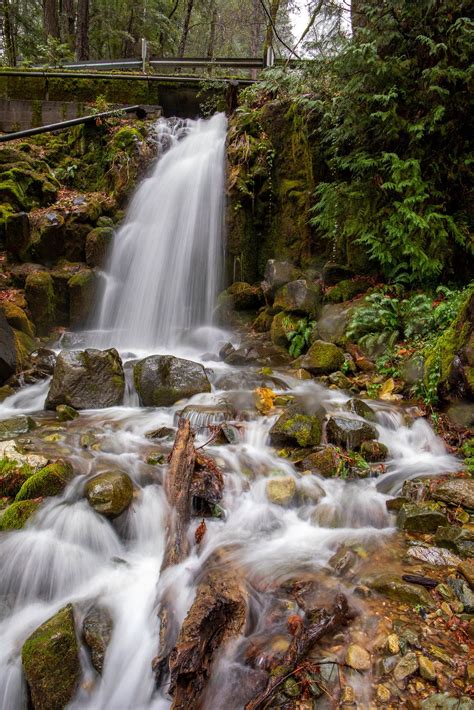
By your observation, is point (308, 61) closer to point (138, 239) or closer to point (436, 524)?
point (138, 239)

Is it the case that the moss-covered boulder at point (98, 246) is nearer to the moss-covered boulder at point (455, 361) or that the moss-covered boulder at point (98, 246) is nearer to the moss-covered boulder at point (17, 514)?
the moss-covered boulder at point (17, 514)

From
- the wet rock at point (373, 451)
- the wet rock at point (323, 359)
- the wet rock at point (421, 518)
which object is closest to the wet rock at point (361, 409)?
the wet rock at point (373, 451)

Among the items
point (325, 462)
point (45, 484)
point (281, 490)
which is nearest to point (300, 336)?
point (325, 462)

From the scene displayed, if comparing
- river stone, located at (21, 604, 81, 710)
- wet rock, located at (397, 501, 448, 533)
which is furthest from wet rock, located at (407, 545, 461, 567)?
river stone, located at (21, 604, 81, 710)

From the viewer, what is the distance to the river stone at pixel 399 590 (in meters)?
2.63

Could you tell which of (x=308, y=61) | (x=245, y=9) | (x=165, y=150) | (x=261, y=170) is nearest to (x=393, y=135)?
(x=308, y=61)

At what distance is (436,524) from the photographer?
3.35 metres

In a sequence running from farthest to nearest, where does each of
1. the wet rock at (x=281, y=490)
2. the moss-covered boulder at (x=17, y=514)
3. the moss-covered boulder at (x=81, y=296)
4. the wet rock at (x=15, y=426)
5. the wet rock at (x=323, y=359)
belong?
1. the moss-covered boulder at (x=81, y=296)
2. the wet rock at (x=323, y=359)
3. the wet rock at (x=15, y=426)
4. the wet rock at (x=281, y=490)
5. the moss-covered boulder at (x=17, y=514)

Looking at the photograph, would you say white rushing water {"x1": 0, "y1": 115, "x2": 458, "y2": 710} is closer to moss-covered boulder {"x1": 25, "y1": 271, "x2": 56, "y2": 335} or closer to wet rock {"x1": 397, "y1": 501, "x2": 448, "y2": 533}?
wet rock {"x1": 397, "y1": 501, "x2": 448, "y2": 533}

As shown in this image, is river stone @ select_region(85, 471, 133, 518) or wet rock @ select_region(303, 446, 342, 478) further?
wet rock @ select_region(303, 446, 342, 478)

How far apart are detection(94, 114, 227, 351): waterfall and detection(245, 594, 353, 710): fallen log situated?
Result: 23.0 feet

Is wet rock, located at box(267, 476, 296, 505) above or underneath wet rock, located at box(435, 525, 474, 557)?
underneath

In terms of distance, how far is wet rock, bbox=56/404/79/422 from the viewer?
18.4 feet

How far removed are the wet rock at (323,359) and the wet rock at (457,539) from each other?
12.2 ft
